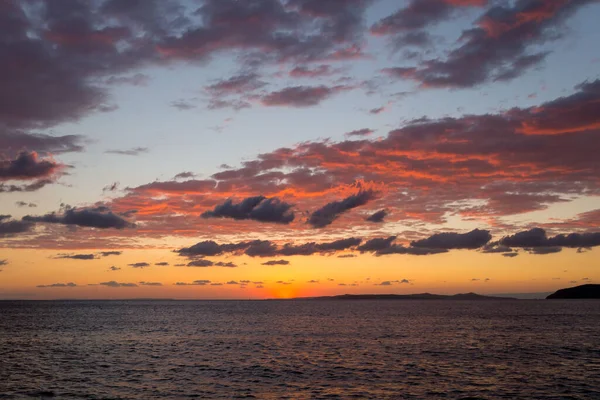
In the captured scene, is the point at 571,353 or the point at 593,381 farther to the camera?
the point at 571,353

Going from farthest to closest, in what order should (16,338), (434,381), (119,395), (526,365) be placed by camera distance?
(16,338) → (526,365) → (434,381) → (119,395)

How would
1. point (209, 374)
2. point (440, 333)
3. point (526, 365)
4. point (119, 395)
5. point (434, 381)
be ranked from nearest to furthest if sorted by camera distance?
point (119, 395)
point (434, 381)
point (209, 374)
point (526, 365)
point (440, 333)

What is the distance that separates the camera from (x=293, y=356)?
7175 cm

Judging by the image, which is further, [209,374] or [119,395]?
[209,374]

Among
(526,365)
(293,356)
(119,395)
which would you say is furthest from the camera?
(293,356)

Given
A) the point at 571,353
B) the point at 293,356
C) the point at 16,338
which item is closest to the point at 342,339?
the point at 293,356

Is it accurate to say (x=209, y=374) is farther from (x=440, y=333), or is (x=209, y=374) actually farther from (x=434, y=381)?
(x=440, y=333)

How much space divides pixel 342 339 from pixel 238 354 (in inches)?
1068

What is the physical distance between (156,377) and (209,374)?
5.63 m

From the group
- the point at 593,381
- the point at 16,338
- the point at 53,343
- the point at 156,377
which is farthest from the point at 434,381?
the point at 16,338

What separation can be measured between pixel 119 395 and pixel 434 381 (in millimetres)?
30429

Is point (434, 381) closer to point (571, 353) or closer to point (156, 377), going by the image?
point (156, 377)

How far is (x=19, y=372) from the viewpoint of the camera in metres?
58.8

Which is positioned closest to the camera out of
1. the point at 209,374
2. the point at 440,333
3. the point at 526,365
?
the point at 209,374
